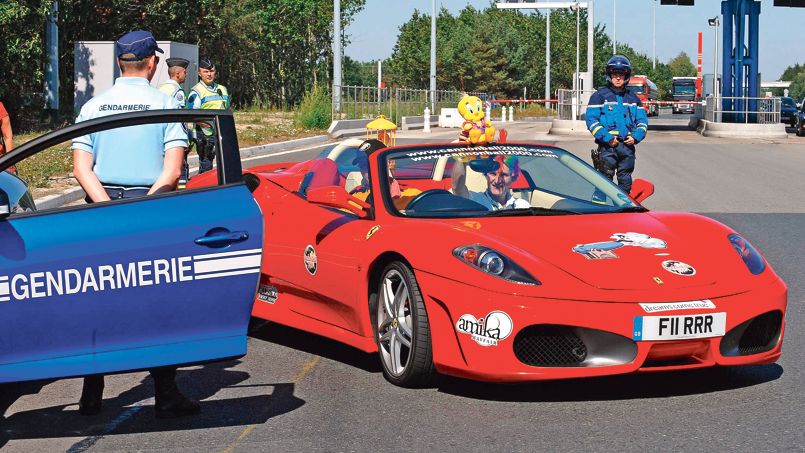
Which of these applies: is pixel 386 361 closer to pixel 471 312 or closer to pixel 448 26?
pixel 471 312

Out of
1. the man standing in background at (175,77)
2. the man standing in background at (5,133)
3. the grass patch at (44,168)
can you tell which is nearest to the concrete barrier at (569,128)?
the grass patch at (44,168)

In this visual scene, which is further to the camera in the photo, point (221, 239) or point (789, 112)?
point (789, 112)

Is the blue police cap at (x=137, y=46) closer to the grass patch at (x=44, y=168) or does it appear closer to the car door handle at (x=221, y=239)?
the car door handle at (x=221, y=239)

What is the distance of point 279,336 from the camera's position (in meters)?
7.49

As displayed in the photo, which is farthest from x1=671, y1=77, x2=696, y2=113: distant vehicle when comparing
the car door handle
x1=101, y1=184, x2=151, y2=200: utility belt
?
the car door handle

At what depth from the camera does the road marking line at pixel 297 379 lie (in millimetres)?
4860

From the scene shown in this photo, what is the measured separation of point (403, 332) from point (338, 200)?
99 cm

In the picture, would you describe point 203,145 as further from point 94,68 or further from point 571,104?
point 571,104

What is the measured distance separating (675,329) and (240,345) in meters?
1.90

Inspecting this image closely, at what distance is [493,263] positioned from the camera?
5543 mm

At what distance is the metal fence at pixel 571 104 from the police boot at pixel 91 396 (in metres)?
41.1

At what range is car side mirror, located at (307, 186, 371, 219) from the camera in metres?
6.51

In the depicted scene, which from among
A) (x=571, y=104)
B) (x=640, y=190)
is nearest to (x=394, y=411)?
(x=640, y=190)

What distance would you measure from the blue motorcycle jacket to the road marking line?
205 inches
